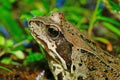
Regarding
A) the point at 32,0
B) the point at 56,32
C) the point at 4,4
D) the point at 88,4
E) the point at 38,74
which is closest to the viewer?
the point at 56,32

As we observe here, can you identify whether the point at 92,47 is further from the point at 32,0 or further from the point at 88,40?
the point at 32,0

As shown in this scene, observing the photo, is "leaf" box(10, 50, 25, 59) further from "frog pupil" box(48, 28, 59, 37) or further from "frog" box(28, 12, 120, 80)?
"frog pupil" box(48, 28, 59, 37)

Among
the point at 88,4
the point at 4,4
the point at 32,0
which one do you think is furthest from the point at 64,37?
the point at 88,4

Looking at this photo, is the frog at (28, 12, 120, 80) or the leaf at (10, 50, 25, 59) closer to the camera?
the frog at (28, 12, 120, 80)

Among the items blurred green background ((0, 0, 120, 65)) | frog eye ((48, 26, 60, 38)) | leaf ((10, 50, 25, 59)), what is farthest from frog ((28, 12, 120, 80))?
leaf ((10, 50, 25, 59))

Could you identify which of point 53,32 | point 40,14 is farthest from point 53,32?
point 40,14

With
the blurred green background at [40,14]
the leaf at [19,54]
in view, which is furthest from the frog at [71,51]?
the leaf at [19,54]

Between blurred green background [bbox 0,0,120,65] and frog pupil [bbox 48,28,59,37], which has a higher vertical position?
frog pupil [bbox 48,28,59,37]
